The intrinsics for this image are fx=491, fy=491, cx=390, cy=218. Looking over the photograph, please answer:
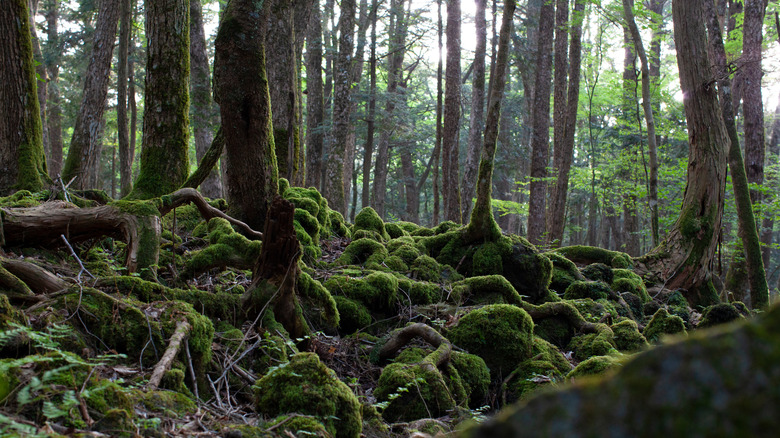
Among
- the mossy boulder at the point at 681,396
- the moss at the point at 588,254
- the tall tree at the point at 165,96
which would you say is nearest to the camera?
the mossy boulder at the point at 681,396

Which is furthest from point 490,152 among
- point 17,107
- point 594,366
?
point 17,107

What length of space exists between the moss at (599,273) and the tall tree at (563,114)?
14.3ft

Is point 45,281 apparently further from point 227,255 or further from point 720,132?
point 720,132

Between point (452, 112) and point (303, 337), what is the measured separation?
11.3m

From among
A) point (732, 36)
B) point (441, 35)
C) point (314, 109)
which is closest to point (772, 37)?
point (732, 36)

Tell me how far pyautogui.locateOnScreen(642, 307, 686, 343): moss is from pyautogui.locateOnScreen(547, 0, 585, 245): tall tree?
6943mm

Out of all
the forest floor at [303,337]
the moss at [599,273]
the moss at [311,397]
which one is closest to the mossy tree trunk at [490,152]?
the forest floor at [303,337]

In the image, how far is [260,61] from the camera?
5.69 m

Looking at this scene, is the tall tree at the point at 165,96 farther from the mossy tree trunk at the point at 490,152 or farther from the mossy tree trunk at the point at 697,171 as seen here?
the mossy tree trunk at the point at 697,171

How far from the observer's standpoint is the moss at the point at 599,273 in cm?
823

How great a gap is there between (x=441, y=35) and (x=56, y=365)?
20269 mm

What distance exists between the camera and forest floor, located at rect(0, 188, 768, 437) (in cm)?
240

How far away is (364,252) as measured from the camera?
707 cm

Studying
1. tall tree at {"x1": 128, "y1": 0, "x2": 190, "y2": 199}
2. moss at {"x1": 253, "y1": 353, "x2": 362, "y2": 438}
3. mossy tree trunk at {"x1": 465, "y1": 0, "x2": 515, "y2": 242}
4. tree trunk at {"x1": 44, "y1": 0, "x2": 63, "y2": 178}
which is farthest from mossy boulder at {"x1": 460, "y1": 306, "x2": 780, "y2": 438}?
tree trunk at {"x1": 44, "y1": 0, "x2": 63, "y2": 178}
